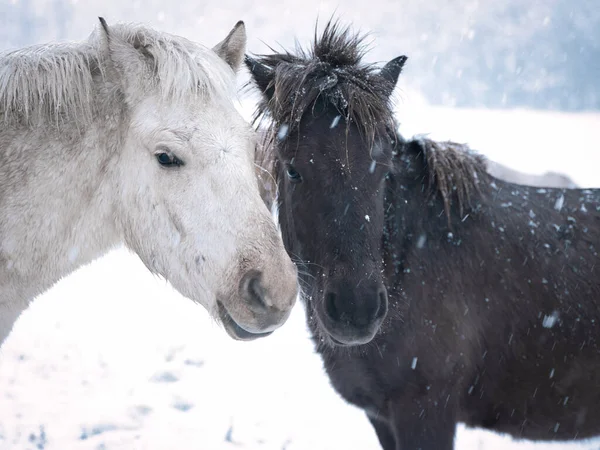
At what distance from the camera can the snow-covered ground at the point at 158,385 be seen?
425 cm

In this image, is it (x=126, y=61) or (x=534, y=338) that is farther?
(x=534, y=338)

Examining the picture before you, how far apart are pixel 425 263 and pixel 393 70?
1.33m

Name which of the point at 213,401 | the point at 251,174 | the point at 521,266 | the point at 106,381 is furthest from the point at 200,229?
the point at 106,381

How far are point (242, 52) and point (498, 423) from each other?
2824 mm

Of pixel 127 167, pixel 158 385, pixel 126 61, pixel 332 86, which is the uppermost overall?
pixel 332 86

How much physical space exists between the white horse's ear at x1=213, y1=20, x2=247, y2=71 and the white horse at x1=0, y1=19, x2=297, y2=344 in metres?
0.36

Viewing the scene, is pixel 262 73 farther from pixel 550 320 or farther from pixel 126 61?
pixel 550 320

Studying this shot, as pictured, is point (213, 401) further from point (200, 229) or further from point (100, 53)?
point (100, 53)

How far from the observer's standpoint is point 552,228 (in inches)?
122

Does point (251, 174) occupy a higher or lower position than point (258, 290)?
higher

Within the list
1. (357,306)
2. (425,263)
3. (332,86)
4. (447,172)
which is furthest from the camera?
(447,172)

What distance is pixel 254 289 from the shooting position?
1.82 meters

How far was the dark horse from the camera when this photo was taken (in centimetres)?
262

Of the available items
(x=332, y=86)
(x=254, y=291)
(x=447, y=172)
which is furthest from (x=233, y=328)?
(x=447, y=172)
